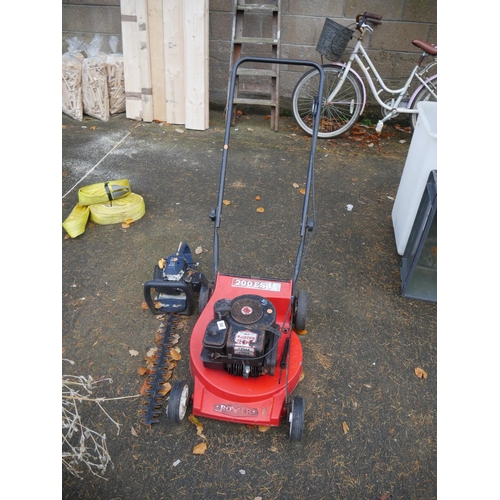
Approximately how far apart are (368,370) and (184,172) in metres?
2.97

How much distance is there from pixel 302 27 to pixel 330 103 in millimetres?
1127

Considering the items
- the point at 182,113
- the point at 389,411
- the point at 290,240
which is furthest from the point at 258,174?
the point at 389,411

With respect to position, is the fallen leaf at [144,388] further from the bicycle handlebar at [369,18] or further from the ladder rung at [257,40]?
the bicycle handlebar at [369,18]

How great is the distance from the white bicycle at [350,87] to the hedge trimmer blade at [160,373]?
11.9 ft

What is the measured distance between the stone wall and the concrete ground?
1361 millimetres

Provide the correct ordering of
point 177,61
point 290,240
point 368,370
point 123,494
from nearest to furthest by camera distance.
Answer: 1. point 123,494
2. point 368,370
3. point 290,240
4. point 177,61

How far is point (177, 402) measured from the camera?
7.16 ft

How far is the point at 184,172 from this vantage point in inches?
186

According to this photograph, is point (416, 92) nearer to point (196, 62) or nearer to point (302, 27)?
point (302, 27)

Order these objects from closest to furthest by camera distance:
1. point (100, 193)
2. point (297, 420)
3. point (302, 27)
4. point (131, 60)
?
point (297, 420), point (100, 193), point (131, 60), point (302, 27)

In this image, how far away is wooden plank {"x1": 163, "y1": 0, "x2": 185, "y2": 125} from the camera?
5164mm

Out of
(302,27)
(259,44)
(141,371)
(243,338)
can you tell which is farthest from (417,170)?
(259,44)

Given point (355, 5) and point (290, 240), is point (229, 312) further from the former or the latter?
point (355, 5)

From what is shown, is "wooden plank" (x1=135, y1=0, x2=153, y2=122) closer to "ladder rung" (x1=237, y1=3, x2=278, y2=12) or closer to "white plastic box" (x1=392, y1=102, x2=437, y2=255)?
"ladder rung" (x1=237, y1=3, x2=278, y2=12)
